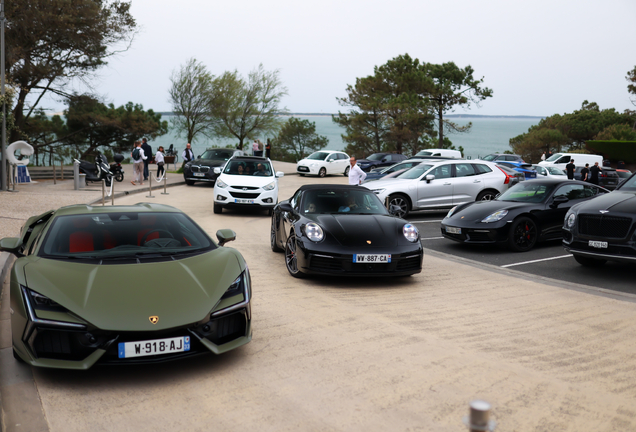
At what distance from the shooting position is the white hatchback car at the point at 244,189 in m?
16.0

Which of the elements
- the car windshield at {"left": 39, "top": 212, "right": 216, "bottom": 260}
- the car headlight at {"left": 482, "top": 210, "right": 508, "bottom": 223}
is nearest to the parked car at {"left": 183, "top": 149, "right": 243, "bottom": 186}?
the car headlight at {"left": 482, "top": 210, "right": 508, "bottom": 223}

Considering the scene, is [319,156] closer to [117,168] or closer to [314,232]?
[117,168]

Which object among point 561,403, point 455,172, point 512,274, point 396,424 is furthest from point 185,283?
point 455,172

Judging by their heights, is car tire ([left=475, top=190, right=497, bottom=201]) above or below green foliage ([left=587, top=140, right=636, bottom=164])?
below

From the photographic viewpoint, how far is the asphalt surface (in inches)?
352

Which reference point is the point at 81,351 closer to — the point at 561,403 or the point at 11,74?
the point at 561,403

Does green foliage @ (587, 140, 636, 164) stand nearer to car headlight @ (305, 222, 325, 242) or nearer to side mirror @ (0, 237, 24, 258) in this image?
car headlight @ (305, 222, 325, 242)

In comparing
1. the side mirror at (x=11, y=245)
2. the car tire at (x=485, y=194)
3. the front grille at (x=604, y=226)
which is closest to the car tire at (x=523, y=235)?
the front grille at (x=604, y=226)

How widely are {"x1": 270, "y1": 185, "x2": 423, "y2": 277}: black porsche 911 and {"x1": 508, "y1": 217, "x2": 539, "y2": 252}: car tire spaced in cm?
336

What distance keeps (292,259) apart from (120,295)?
14.2ft

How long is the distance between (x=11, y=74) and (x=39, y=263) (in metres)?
23.5

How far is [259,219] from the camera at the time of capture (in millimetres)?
15797

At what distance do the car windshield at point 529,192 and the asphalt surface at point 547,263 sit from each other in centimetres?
105

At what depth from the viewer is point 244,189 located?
1603 cm
